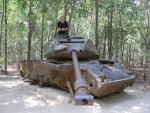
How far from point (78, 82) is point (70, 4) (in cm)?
1384

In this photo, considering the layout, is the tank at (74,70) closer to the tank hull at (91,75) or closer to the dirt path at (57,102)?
the tank hull at (91,75)

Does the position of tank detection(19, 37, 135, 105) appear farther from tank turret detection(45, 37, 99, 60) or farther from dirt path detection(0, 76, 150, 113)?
dirt path detection(0, 76, 150, 113)

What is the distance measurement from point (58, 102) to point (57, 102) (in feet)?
0.10

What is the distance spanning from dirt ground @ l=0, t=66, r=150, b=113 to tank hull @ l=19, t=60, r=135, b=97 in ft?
1.12

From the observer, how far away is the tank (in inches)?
354

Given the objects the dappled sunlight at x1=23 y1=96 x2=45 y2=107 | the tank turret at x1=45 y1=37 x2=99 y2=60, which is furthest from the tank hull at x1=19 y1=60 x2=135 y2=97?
the dappled sunlight at x1=23 y1=96 x2=45 y2=107

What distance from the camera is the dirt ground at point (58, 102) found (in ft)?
27.2

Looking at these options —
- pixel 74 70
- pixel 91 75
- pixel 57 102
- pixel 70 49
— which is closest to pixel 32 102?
pixel 57 102

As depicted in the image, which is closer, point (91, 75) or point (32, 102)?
point (91, 75)

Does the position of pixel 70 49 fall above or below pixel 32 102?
above

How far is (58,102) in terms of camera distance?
9273 mm

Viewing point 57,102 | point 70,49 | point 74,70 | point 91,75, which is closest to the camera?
point 74,70

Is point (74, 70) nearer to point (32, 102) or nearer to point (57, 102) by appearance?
point (57, 102)

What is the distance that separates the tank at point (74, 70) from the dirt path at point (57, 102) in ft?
1.02
